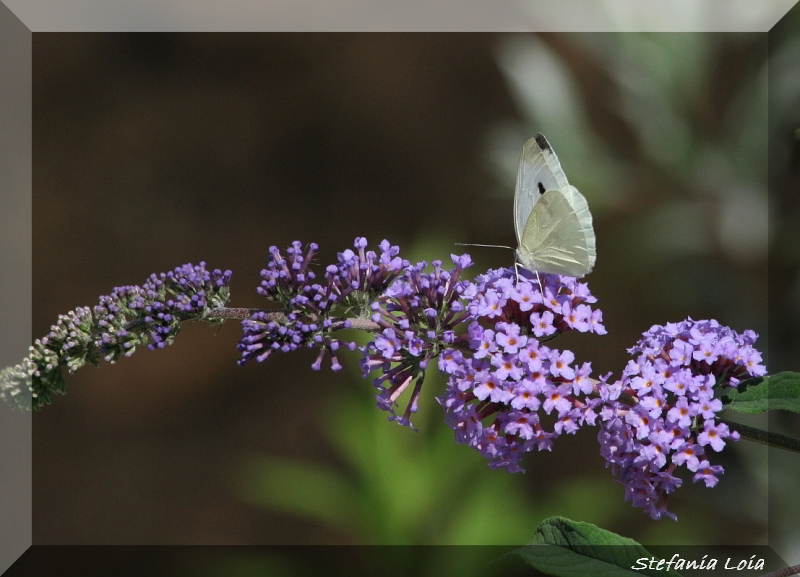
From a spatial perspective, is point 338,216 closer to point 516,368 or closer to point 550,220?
point 550,220

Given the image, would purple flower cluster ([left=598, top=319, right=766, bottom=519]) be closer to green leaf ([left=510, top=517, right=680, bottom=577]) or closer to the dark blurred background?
green leaf ([left=510, top=517, right=680, bottom=577])

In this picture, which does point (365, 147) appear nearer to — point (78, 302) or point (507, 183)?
point (507, 183)

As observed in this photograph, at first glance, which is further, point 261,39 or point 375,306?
point 261,39

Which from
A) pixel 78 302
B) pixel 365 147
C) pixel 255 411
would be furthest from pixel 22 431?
pixel 365 147

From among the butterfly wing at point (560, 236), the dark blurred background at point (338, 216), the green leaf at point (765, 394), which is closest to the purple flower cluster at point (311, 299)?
the butterfly wing at point (560, 236)

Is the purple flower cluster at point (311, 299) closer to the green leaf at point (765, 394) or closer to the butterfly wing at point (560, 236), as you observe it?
the butterfly wing at point (560, 236)
